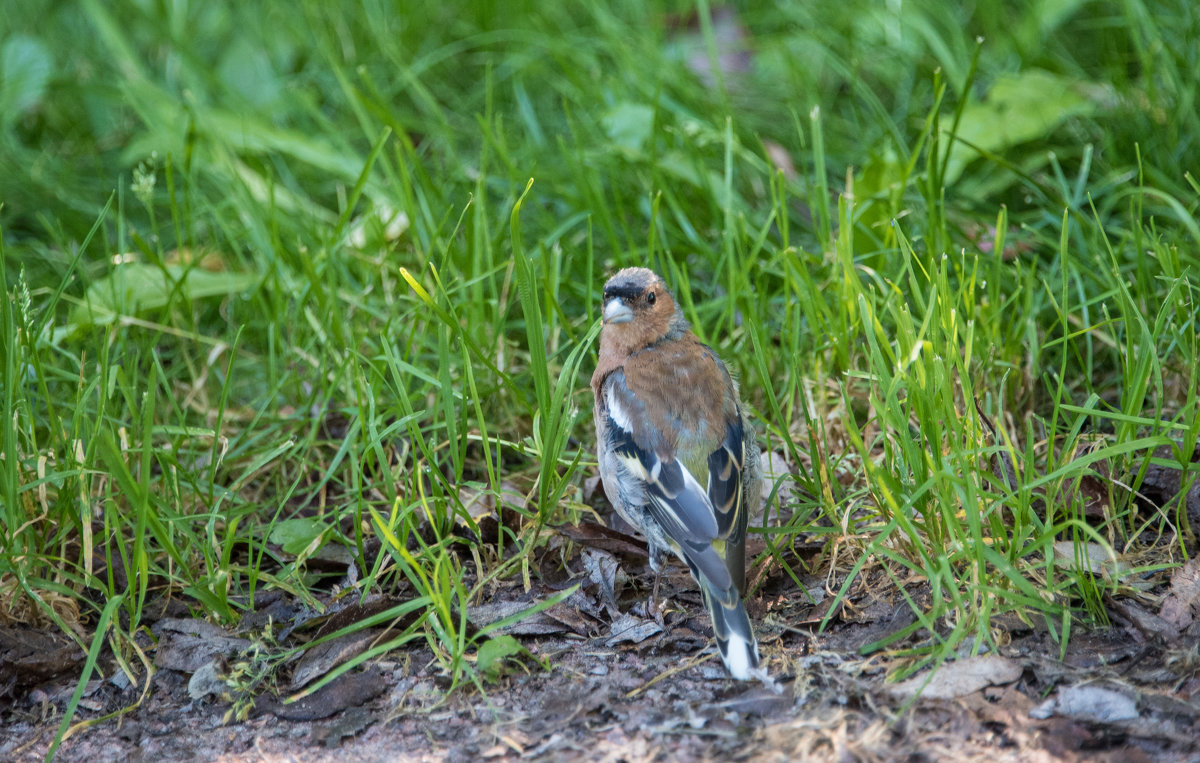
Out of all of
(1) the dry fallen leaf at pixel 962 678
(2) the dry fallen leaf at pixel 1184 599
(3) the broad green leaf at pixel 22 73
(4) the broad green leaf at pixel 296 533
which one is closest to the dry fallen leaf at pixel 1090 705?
(1) the dry fallen leaf at pixel 962 678

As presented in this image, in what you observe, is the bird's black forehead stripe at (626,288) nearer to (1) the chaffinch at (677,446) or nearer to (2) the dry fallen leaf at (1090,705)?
(1) the chaffinch at (677,446)

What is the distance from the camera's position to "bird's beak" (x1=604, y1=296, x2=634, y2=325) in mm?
3902

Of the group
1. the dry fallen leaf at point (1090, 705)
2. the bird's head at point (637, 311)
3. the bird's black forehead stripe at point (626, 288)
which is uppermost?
the bird's black forehead stripe at point (626, 288)

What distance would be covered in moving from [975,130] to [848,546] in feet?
8.66

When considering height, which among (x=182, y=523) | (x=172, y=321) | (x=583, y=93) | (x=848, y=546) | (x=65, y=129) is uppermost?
(x=65, y=129)

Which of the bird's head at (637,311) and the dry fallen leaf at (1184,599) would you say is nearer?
the dry fallen leaf at (1184,599)

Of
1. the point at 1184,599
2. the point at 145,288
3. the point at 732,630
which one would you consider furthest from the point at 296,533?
the point at 1184,599

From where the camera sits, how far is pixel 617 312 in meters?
3.91

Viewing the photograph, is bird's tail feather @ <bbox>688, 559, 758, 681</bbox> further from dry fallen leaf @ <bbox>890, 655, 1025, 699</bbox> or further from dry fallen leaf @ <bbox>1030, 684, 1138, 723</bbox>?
dry fallen leaf @ <bbox>1030, 684, 1138, 723</bbox>

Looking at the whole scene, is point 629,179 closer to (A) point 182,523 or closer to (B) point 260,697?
(A) point 182,523

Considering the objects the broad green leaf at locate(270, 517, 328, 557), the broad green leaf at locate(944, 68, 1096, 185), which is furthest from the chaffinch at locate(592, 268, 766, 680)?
the broad green leaf at locate(944, 68, 1096, 185)

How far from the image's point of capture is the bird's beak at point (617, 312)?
12.8 ft

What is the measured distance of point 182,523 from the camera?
3436 millimetres

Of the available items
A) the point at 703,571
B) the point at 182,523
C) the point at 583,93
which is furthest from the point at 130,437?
the point at 583,93
